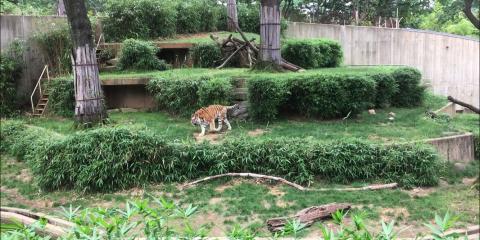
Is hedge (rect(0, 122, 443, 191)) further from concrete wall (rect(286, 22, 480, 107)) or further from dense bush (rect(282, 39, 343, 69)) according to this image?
concrete wall (rect(286, 22, 480, 107))

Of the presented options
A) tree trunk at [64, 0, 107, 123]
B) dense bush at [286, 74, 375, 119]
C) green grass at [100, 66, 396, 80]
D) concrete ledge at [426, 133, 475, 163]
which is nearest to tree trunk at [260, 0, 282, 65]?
green grass at [100, 66, 396, 80]

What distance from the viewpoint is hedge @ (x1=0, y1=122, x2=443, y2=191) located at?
702 centimetres

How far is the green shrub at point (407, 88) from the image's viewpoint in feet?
37.0

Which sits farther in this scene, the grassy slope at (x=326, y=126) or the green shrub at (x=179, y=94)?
the green shrub at (x=179, y=94)

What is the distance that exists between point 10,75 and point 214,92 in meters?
5.05

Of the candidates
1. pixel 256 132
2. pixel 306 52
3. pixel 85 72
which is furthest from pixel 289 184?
pixel 306 52

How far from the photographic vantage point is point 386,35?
620 inches

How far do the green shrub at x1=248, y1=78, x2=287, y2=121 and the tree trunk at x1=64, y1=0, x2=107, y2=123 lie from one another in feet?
8.95

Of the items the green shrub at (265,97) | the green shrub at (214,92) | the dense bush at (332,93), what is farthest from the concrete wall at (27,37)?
the dense bush at (332,93)

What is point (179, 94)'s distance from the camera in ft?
32.5

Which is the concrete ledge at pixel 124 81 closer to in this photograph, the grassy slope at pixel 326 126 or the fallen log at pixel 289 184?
the grassy slope at pixel 326 126

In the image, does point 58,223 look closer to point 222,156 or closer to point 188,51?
point 222,156

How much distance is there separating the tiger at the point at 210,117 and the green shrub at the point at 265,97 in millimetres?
617

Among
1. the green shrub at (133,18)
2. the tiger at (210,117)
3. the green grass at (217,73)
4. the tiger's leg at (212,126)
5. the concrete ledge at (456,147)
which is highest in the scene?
the green shrub at (133,18)
